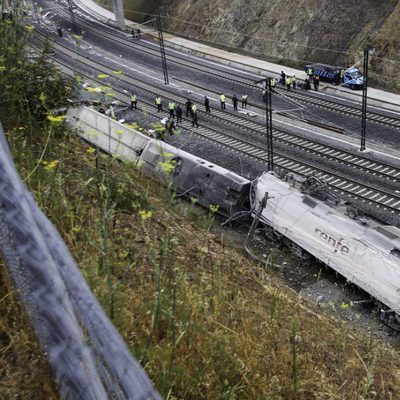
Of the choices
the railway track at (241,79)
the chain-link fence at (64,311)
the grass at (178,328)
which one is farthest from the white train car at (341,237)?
the railway track at (241,79)

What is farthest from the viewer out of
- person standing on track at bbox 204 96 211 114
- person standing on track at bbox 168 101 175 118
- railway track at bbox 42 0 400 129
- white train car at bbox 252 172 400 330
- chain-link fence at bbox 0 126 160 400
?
person standing on track at bbox 204 96 211 114

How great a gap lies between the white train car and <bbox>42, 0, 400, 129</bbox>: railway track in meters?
15.0

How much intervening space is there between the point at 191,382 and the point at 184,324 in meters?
0.57

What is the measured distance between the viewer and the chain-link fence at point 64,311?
94.7 inches

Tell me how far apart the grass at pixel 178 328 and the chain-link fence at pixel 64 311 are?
1033 millimetres

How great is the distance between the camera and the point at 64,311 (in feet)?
8.21

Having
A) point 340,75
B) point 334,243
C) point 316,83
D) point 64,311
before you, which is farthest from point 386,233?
point 340,75

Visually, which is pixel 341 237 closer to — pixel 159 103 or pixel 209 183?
pixel 209 183

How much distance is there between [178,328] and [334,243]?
13.7 metres

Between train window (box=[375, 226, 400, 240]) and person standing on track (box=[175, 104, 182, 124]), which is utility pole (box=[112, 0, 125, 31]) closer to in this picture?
person standing on track (box=[175, 104, 182, 124])

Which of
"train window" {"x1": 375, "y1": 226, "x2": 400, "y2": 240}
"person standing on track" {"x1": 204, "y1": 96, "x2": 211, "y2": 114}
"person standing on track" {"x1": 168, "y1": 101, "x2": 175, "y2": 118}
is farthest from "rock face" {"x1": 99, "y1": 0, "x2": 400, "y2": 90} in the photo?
"train window" {"x1": 375, "y1": 226, "x2": 400, "y2": 240}

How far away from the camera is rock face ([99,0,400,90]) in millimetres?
42469

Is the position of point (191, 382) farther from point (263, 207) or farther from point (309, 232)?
point (263, 207)

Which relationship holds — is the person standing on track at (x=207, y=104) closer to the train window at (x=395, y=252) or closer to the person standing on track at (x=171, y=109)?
the person standing on track at (x=171, y=109)
